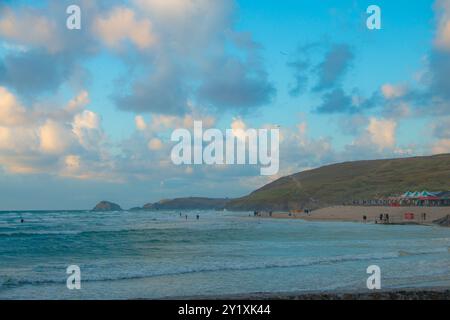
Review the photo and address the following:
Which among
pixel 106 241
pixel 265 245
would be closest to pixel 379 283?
pixel 265 245

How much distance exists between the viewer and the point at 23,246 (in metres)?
45.4

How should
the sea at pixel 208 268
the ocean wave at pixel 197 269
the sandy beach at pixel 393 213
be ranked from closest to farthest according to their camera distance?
the sea at pixel 208 268 → the ocean wave at pixel 197 269 → the sandy beach at pixel 393 213

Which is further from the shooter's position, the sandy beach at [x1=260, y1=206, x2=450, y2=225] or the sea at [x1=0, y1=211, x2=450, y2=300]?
the sandy beach at [x1=260, y1=206, x2=450, y2=225]

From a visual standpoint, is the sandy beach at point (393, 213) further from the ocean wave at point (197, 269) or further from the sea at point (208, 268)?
the ocean wave at point (197, 269)

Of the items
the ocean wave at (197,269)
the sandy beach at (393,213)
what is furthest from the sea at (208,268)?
the sandy beach at (393,213)

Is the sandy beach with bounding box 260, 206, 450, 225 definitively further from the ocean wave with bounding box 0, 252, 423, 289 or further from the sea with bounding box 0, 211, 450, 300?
the ocean wave with bounding box 0, 252, 423, 289

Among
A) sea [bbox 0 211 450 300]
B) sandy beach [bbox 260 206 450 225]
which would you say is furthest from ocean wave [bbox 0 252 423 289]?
sandy beach [bbox 260 206 450 225]

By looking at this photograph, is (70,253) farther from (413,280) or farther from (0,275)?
(413,280)

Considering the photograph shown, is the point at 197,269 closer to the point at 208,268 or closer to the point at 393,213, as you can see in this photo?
the point at 208,268

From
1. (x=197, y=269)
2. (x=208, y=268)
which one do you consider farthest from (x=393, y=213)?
(x=197, y=269)

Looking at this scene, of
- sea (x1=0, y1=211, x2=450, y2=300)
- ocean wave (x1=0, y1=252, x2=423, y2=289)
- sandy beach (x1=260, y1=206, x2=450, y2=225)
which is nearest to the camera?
sea (x1=0, y1=211, x2=450, y2=300)
